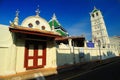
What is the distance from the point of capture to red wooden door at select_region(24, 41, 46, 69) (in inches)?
402

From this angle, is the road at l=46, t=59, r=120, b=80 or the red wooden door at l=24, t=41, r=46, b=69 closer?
the road at l=46, t=59, r=120, b=80

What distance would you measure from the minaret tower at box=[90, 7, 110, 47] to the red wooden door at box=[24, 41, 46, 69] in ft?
153

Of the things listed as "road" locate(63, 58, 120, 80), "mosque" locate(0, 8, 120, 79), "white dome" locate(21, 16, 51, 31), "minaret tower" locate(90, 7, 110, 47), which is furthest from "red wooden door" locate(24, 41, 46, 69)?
"minaret tower" locate(90, 7, 110, 47)

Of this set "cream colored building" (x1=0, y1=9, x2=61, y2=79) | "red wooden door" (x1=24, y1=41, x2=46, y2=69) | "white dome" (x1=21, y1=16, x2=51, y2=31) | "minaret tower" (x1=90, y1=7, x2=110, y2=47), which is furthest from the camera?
"minaret tower" (x1=90, y1=7, x2=110, y2=47)

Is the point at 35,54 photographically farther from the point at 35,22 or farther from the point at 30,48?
the point at 35,22

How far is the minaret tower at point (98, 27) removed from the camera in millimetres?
55544

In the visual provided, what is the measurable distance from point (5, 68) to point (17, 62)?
3.34ft

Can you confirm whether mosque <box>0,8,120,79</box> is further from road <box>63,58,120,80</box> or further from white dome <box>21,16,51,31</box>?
road <box>63,58,120,80</box>

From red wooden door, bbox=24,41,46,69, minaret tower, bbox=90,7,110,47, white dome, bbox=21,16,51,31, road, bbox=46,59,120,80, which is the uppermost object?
minaret tower, bbox=90,7,110,47

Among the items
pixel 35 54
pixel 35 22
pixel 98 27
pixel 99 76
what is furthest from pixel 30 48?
pixel 98 27

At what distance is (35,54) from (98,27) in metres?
53.2

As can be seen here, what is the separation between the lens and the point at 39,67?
1104 cm

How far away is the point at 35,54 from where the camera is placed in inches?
429

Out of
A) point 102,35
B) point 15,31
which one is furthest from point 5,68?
point 102,35
